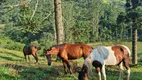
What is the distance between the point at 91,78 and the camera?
46.0ft

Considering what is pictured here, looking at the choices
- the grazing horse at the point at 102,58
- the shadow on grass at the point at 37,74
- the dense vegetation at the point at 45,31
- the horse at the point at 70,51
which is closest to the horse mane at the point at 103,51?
the grazing horse at the point at 102,58

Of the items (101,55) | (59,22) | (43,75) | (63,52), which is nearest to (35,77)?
(43,75)

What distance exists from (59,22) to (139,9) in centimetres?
1350

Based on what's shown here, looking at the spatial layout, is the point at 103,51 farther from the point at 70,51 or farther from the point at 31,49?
the point at 31,49

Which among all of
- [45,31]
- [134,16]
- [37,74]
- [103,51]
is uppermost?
[134,16]

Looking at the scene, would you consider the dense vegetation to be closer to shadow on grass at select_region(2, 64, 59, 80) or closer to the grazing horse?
shadow on grass at select_region(2, 64, 59, 80)

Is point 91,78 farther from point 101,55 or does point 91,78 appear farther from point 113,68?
point 113,68

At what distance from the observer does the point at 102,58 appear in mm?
12188

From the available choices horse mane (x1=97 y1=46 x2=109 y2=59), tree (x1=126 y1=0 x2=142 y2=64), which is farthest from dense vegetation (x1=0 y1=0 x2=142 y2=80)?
horse mane (x1=97 y1=46 x2=109 y2=59)

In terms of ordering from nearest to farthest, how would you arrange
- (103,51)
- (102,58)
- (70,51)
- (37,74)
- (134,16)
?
(102,58) < (103,51) < (37,74) < (70,51) < (134,16)

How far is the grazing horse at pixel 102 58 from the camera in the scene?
11242mm

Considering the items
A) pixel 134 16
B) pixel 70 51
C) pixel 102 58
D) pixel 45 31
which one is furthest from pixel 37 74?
pixel 45 31

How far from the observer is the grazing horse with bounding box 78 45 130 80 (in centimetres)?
1124

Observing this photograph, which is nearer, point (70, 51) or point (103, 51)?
point (103, 51)
